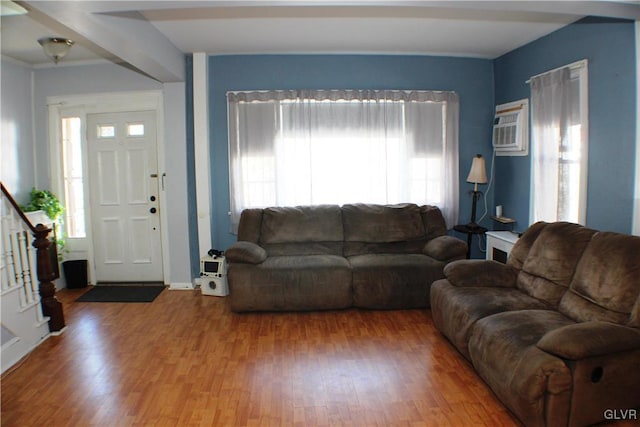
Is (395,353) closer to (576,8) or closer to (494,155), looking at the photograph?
(576,8)

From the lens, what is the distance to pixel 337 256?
14.7 ft

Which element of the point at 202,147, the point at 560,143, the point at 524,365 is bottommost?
the point at 524,365

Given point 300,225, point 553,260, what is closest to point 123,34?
point 300,225

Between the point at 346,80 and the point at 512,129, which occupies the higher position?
the point at 346,80

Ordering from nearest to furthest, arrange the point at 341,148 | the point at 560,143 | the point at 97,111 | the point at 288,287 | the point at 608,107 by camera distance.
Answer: the point at 608,107 → the point at 560,143 → the point at 288,287 → the point at 341,148 → the point at 97,111

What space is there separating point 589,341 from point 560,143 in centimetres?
217

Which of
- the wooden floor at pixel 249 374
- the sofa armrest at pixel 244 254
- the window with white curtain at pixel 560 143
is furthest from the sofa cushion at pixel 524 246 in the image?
the sofa armrest at pixel 244 254

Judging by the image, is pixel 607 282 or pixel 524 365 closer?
pixel 524 365

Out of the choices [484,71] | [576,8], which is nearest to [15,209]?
[576,8]

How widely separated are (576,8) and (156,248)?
4594 mm

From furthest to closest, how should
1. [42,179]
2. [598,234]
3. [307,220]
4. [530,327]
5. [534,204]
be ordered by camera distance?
1. [42,179]
2. [307,220]
3. [534,204]
4. [598,234]
5. [530,327]

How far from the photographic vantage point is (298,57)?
4.86 meters

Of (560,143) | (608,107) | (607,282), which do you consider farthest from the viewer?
(560,143)

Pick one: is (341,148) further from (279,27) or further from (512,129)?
(512,129)
